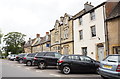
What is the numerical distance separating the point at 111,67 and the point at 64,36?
22378 mm

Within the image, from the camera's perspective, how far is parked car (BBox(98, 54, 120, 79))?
26.5ft

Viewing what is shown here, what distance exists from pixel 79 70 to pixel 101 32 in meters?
9.38

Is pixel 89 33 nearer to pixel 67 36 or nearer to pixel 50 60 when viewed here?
pixel 67 36

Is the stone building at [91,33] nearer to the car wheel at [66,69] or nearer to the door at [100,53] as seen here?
the door at [100,53]

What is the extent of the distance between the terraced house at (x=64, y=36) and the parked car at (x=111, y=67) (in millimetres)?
17973

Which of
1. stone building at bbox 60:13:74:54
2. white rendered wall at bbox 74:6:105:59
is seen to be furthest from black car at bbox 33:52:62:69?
Result: stone building at bbox 60:13:74:54

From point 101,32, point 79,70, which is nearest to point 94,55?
point 101,32

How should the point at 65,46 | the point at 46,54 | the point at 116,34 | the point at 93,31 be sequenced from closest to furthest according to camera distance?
the point at 46,54 → the point at 116,34 → the point at 93,31 → the point at 65,46

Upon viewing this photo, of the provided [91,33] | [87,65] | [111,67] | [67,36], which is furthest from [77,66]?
[67,36]

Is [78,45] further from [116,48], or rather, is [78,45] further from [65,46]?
[116,48]

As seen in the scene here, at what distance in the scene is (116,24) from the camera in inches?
712

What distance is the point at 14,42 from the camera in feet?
238

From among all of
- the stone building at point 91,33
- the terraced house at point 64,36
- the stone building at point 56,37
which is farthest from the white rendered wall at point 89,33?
the stone building at point 56,37

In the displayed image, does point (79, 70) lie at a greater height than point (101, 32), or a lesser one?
lesser
